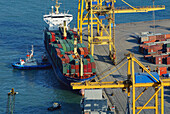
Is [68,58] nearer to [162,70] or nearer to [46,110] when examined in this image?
[46,110]

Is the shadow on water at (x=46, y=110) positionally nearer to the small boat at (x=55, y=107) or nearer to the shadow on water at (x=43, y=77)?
the small boat at (x=55, y=107)

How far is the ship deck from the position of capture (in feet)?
241

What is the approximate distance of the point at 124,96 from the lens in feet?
248

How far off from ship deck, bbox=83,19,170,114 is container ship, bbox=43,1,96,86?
389 centimetres

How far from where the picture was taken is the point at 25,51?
112 m

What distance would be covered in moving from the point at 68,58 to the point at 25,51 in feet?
90.5

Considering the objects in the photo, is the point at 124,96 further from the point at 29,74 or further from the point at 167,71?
the point at 29,74

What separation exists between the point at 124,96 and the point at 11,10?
89.1 meters

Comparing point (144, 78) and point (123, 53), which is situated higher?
point (123, 53)

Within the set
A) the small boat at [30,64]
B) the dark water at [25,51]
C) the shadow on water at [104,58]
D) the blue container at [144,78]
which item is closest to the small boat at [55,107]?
the dark water at [25,51]

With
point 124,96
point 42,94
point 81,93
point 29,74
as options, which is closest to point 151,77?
point 124,96

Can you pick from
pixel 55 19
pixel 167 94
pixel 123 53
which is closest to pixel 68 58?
pixel 123 53

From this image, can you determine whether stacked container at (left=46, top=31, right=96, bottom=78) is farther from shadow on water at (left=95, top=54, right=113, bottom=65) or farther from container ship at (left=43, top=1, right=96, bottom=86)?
shadow on water at (left=95, top=54, right=113, bottom=65)

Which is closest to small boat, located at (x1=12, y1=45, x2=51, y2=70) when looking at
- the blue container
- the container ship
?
the container ship
